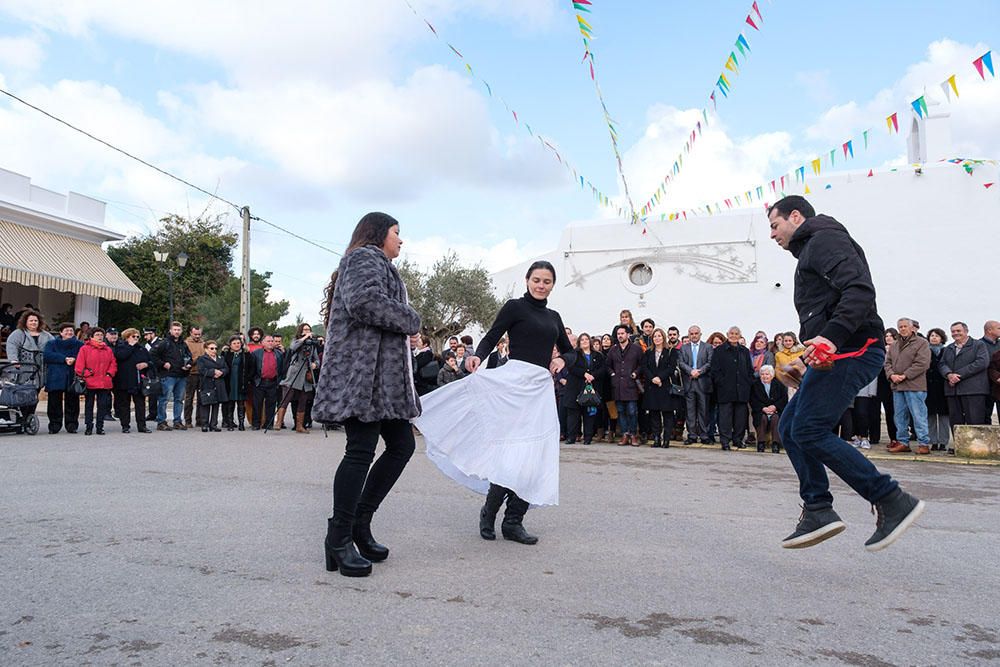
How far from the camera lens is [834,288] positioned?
359 centimetres

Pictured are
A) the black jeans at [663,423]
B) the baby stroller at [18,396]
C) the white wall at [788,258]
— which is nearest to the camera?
the baby stroller at [18,396]

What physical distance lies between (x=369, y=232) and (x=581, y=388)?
875 centimetres

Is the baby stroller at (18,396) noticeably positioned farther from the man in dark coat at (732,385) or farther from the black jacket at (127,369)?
the man in dark coat at (732,385)

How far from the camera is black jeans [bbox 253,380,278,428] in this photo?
43.8 ft

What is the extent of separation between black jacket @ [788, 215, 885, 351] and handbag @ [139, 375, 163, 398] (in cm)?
1186

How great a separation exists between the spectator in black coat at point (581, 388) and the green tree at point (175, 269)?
22.8 metres

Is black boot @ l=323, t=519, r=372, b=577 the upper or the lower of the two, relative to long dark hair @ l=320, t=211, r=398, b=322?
lower

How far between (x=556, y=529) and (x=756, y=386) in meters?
7.73

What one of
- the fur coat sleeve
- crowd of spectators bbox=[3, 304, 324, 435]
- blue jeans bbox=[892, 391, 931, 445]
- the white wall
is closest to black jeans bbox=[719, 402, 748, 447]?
blue jeans bbox=[892, 391, 931, 445]

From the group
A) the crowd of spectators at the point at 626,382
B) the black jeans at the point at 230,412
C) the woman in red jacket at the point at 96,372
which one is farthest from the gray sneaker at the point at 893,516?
the black jeans at the point at 230,412

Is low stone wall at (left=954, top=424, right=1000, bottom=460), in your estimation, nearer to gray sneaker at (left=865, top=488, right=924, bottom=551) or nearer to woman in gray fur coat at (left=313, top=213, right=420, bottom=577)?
gray sneaker at (left=865, top=488, right=924, bottom=551)

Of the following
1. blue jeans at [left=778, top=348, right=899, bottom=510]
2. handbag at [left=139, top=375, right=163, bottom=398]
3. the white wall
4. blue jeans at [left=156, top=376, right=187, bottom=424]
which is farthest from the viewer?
the white wall

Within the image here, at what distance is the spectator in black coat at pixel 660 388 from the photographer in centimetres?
1202

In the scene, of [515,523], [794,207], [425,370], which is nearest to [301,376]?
[425,370]
